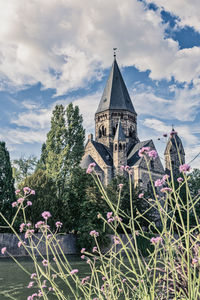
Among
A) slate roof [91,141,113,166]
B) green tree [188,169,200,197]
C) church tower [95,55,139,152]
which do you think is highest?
church tower [95,55,139,152]

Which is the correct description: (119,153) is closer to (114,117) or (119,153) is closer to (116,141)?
(116,141)

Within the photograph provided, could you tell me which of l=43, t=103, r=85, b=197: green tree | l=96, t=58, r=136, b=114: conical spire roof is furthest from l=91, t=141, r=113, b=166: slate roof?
l=43, t=103, r=85, b=197: green tree

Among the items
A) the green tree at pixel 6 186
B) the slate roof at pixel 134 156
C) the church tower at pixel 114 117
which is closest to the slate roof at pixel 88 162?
the slate roof at pixel 134 156

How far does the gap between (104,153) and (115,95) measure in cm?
1142

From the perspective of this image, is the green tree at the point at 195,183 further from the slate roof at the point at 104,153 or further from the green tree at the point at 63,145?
the green tree at the point at 63,145

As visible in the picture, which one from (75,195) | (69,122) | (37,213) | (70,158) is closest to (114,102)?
(69,122)

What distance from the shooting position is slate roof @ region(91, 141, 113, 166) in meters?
41.4

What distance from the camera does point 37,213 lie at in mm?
24344

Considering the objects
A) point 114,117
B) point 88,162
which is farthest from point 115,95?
point 88,162

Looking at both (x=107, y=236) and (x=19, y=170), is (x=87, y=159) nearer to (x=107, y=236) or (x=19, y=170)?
(x=19, y=170)

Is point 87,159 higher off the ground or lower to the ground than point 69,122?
lower

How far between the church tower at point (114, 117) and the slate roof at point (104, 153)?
1183 millimetres

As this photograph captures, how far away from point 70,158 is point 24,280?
19.2 metres

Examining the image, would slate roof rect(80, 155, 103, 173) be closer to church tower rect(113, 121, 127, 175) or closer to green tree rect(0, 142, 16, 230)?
church tower rect(113, 121, 127, 175)
